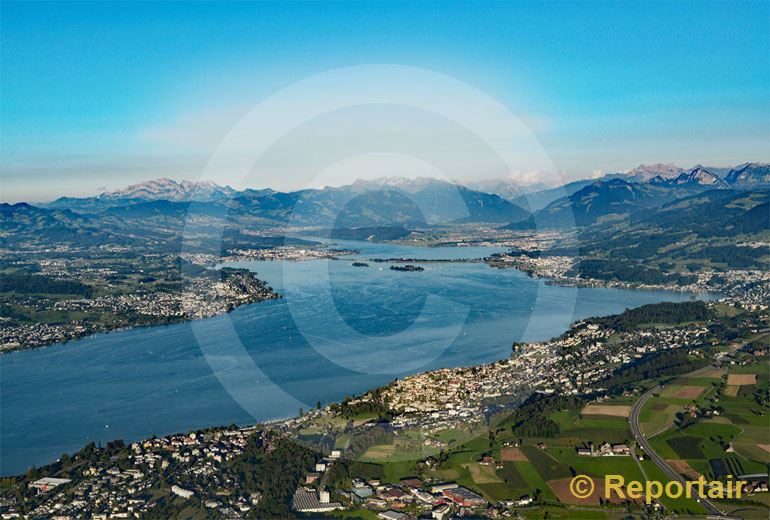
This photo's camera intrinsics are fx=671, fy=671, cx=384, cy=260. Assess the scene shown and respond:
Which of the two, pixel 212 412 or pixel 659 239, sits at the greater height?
pixel 659 239

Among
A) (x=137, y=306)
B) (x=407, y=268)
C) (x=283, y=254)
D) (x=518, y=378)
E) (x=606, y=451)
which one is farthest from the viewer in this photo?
(x=283, y=254)

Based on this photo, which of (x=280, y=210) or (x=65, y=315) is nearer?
(x=65, y=315)

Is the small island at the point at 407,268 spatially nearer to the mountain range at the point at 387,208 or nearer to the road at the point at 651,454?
the road at the point at 651,454

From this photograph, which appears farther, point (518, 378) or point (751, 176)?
point (751, 176)

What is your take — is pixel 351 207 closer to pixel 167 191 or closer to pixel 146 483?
pixel 167 191

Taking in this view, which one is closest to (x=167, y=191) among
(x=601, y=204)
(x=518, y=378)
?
(x=601, y=204)

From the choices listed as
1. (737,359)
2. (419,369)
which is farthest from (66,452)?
(737,359)

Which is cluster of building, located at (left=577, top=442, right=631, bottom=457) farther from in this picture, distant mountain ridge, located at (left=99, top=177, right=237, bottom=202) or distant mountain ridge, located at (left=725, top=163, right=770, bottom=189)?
distant mountain ridge, located at (left=99, top=177, right=237, bottom=202)

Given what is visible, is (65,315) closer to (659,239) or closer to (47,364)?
(47,364)
